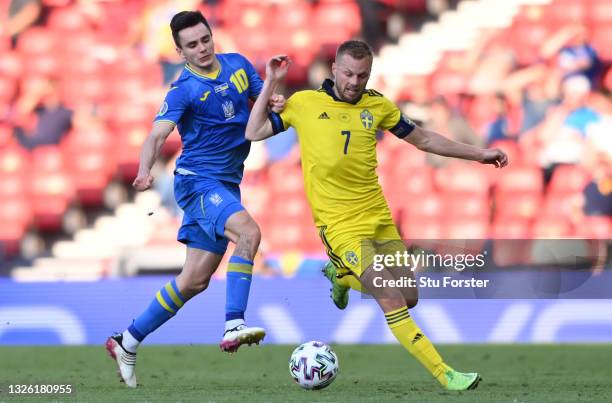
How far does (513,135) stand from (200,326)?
341 centimetres

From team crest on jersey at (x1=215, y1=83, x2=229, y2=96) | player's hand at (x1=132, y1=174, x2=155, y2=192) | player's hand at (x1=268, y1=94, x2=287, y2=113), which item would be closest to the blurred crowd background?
team crest on jersey at (x1=215, y1=83, x2=229, y2=96)

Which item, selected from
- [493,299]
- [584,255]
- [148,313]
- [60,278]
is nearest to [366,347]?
[493,299]

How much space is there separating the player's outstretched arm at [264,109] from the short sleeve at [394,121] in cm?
57

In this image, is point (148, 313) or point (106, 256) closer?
point (148, 313)

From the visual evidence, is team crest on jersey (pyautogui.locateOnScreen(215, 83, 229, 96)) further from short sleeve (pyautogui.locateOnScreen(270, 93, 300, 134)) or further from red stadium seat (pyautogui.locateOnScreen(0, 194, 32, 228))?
red stadium seat (pyautogui.locateOnScreen(0, 194, 32, 228))

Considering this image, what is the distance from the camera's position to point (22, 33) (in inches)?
466

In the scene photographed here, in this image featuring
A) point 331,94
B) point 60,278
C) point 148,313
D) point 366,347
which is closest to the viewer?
point 331,94

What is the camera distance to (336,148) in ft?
19.8

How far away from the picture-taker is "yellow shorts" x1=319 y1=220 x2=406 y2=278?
5.91m

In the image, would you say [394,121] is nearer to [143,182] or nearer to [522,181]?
[143,182]

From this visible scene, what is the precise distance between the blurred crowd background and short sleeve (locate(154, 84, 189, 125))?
A: 4.77m

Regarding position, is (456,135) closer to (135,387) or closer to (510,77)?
(510,77)

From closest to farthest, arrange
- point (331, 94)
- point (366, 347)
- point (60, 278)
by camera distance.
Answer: point (331, 94) → point (366, 347) → point (60, 278)

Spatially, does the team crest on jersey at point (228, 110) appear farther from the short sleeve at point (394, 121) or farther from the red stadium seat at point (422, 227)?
the red stadium seat at point (422, 227)
